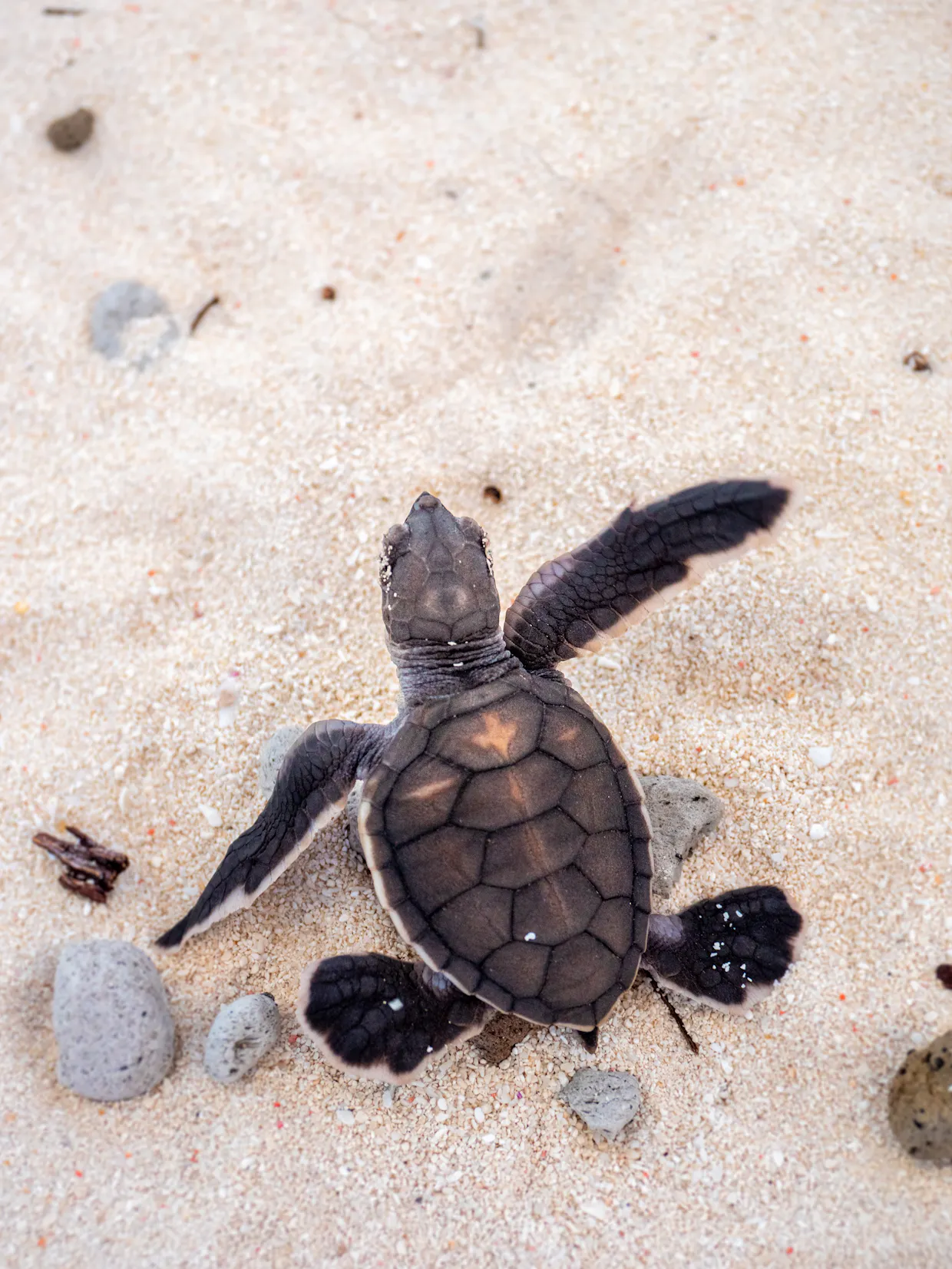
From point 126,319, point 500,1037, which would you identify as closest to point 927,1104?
point 500,1037

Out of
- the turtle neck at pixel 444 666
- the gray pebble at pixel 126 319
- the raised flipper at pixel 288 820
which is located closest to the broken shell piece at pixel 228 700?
the raised flipper at pixel 288 820

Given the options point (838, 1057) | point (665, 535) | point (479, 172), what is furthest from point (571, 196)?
point (838, 1057)

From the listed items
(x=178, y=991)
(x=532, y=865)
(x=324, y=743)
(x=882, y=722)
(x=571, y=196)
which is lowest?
(x=882, y=722)

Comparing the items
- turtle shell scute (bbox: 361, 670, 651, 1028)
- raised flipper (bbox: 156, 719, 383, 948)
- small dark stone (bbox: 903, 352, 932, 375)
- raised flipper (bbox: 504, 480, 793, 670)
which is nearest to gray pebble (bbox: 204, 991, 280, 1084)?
raised flipper (bbox: 156, 719, 383, 948)

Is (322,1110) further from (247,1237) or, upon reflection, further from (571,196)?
(571,196)

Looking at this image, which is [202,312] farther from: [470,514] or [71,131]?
[470,514]

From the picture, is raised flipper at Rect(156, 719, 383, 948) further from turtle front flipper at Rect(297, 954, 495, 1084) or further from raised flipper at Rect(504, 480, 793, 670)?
raised flipper at Rect(504, 480, 793, 670)
